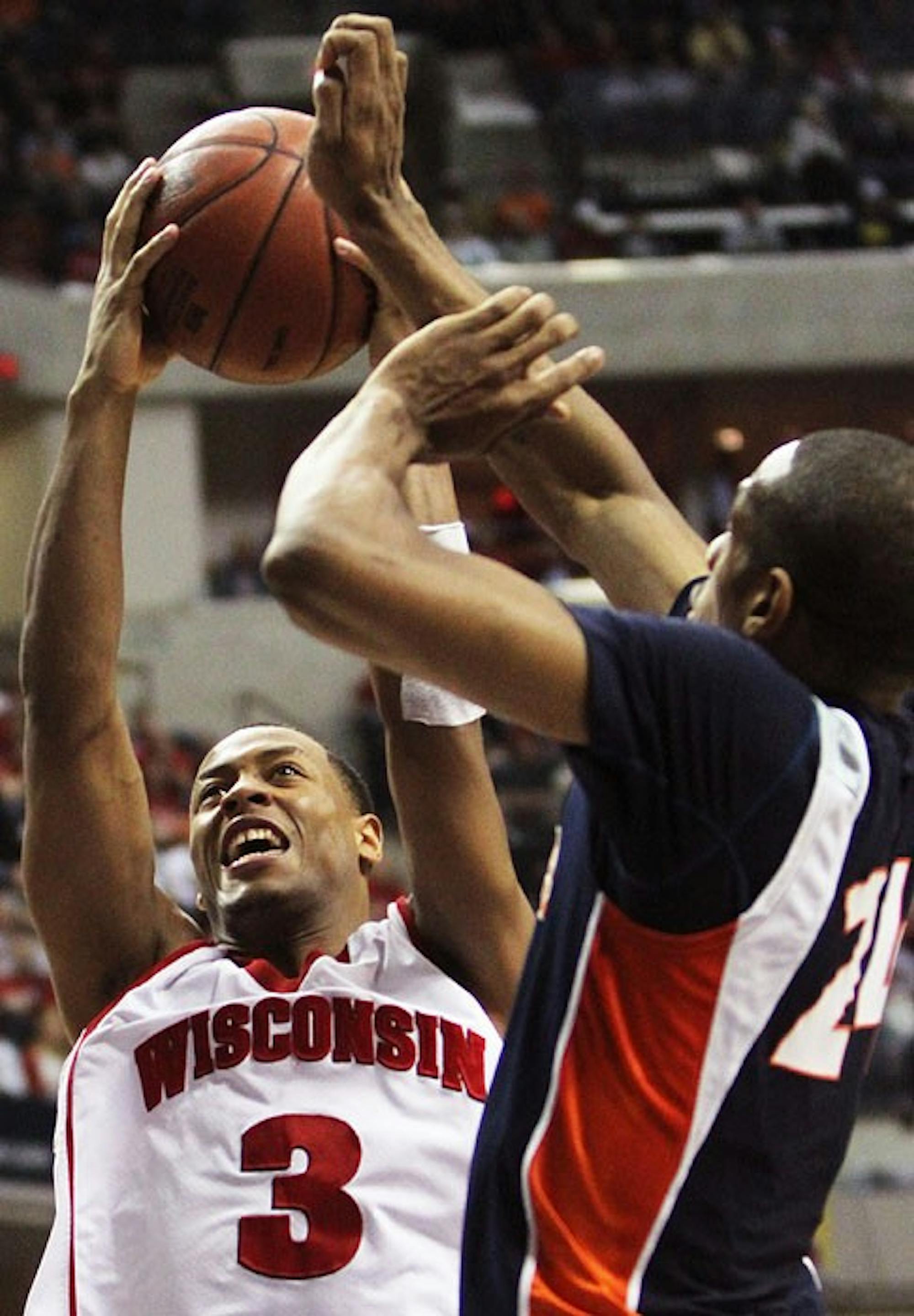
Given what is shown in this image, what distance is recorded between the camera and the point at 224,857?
11.0ft

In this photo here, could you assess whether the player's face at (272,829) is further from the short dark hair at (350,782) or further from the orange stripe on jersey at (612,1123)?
the orange stripe on jersey at (612,1123)

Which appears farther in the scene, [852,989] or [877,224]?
[877,224]

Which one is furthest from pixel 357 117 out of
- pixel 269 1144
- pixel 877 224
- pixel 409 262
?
pixel 877 224

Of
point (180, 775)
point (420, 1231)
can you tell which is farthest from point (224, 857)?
point (180, 775)

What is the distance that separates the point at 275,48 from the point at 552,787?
792 cm

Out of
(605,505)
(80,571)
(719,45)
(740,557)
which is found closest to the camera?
(740,557)

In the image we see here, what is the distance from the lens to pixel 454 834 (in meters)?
3.15

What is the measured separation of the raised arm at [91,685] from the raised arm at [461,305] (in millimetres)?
351

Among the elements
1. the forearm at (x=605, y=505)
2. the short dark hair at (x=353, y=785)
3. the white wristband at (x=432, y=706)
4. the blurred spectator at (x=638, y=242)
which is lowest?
the blurred spectator at (x=638, y=242)

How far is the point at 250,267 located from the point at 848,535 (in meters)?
1.26

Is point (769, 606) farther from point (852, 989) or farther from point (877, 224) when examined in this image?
point (877, 224)

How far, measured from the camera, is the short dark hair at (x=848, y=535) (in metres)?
2.17

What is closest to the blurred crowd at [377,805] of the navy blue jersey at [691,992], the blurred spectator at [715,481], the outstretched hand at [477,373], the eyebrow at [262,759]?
the blurred spectator at [715,481]

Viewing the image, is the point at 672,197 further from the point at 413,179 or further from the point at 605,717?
the point at 605,717
